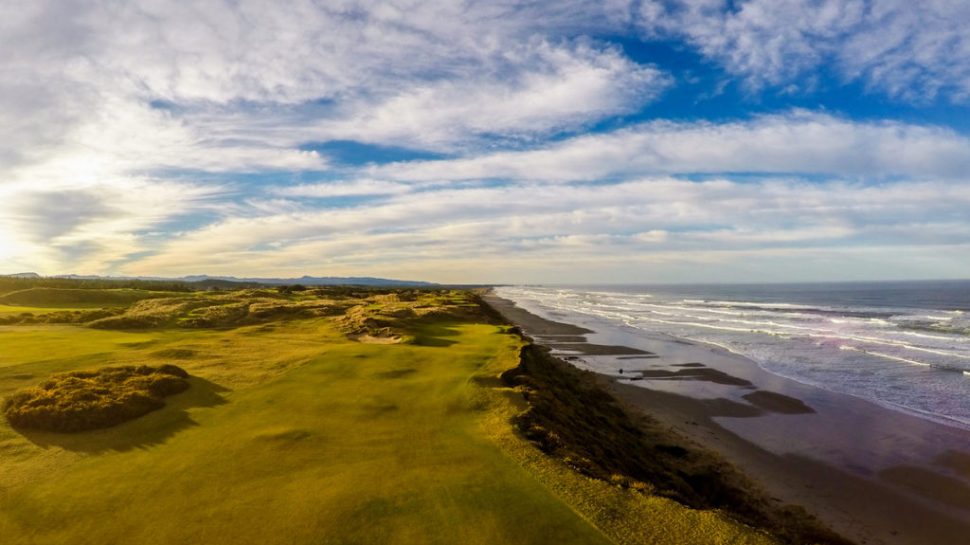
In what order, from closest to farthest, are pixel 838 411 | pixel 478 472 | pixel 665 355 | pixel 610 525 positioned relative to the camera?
pixel 610 525 → pixel 478 472 → pixel 838 411 → pixel 665 355

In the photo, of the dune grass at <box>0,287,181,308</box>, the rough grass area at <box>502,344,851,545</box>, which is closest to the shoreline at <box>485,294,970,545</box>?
the rough grass area at <box>502,344,851,545</box>

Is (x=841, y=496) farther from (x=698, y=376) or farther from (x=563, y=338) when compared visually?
(x=563, y=338)

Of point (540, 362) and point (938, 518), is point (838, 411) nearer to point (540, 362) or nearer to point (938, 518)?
point (938, 518)

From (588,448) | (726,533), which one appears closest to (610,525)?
(726,533)

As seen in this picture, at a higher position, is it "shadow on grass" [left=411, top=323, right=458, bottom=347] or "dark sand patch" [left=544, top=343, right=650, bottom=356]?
"shadow on grass" [left=411, top=323, right=458, bottom=347]

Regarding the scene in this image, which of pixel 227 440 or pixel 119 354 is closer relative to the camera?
pixel 227 440

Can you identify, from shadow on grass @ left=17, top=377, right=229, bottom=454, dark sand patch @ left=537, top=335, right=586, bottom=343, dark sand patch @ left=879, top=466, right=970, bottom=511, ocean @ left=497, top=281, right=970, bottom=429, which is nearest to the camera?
shadow on grass @ left=17, top=377, right=229, bottom=454

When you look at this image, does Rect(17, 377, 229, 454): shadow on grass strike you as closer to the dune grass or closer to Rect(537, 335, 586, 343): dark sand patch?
Rect(537, 335, 586, 343): dark sand patch
